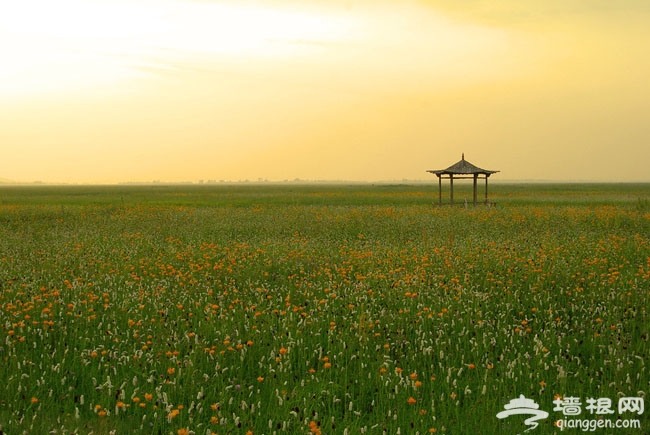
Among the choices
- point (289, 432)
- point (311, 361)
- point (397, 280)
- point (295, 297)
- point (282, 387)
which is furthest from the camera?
point (397, 280)

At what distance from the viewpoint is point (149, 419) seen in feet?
15.8

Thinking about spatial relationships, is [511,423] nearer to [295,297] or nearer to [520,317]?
[520,317]

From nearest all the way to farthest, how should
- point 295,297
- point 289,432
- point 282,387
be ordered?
point 289,432 → point 282,387 → point 295,297

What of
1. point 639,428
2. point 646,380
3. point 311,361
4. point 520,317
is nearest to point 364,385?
point 311,361

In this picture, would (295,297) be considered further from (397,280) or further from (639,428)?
(639,428)

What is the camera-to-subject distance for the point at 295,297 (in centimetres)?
937

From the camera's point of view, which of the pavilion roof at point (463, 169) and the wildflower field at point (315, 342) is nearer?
the wildflower field at point (315, 342)

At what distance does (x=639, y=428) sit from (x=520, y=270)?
7.00 meters

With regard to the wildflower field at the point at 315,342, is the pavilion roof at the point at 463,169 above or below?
above

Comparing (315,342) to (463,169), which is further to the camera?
(463,169)

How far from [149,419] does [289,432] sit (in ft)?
4.48

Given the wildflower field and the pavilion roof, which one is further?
the pavilion roof

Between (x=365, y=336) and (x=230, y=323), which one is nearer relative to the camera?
(x=365, y=336)

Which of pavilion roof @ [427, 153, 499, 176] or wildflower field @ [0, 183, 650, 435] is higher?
pavilion roof @ [427, 153, 499, 176]
